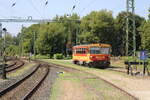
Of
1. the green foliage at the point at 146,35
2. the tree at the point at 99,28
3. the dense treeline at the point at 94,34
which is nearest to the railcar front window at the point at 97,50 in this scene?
the green foliage at the point at 146,35

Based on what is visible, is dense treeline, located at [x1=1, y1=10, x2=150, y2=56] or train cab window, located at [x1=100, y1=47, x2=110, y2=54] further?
dense treeline, located at [x1=1, y1=10, x2=150, y2=56]

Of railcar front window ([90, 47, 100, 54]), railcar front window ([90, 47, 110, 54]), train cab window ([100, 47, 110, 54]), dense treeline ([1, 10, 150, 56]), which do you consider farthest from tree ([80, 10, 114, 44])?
railcar front window ([90, 47, 100, 54])

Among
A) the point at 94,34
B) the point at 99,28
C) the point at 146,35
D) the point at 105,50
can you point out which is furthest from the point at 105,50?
the point at 99,28

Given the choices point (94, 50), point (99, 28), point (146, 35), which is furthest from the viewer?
point (99, 28)

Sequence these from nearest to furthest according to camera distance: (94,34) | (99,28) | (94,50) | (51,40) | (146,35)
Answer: (94,50) → (146,35) → (94,34) → (99,28) → (51,40)

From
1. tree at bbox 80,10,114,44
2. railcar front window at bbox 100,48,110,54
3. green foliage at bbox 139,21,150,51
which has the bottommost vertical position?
railcar front window at bbox 100,48,110,54

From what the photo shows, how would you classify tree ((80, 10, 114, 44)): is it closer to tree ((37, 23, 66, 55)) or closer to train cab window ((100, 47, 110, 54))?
tree ((37, 23, 66, 55))

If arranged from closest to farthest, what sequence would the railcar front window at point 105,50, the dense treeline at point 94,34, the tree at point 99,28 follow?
the railcar front window at point 105,50 → the tree at point 99,28 → the dense treeline at point 94,34

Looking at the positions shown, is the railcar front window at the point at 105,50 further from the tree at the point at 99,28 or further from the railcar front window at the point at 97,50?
the tree at the point at 99,28

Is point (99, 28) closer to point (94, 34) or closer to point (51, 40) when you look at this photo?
point (94, 34)

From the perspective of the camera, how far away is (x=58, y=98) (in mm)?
11625

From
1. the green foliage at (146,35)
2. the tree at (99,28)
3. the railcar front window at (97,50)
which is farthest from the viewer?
the tree at (99,28)

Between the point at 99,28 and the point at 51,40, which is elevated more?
the point at 99,28

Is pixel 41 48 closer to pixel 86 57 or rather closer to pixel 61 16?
pixel 61 16
